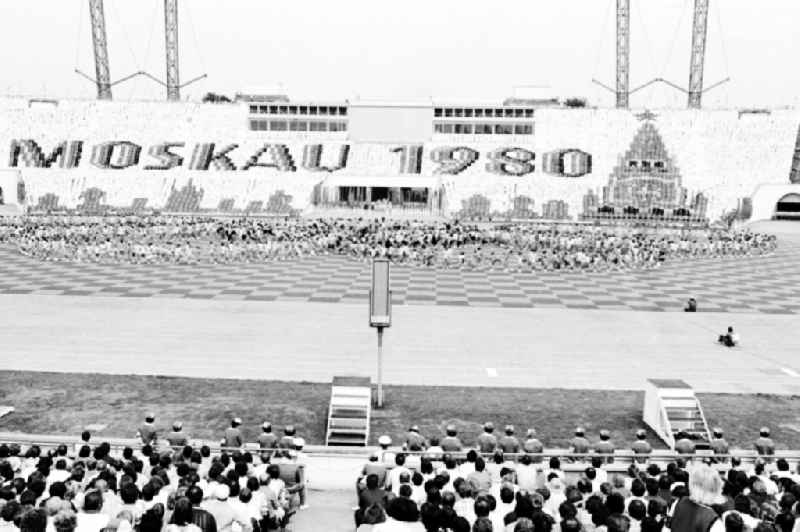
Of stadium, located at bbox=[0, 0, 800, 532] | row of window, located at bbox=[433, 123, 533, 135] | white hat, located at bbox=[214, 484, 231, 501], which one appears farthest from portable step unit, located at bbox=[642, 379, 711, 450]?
row of window, located at bbox=[433, 123, 533, 135]

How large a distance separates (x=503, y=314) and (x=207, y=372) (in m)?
11.3

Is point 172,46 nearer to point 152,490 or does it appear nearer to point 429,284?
point 429,284

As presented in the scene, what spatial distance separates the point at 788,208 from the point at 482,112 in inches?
1357

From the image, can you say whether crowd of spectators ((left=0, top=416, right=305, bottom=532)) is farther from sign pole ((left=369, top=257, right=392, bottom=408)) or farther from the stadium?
sign pole ((left=369, top=257, right=392, bottom=408))

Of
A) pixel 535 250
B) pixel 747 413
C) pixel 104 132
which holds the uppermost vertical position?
pixel 104 132

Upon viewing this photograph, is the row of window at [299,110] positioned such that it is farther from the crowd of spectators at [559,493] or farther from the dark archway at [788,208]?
the crowd of spectators at [559,493]

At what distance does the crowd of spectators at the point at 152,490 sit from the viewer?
7.27 meters

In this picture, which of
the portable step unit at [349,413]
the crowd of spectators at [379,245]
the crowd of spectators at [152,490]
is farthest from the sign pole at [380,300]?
the crowd of spectators at [379,245]

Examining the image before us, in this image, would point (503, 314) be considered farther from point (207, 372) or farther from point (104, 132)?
point (104, 132)

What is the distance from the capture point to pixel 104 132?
264 ft

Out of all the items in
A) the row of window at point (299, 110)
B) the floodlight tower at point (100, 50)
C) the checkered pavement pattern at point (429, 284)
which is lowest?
the checkered pavement pattern at point (429, 284)

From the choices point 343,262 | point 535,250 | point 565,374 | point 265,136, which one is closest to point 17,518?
point 565,374

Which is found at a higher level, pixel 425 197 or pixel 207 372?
pixel 425 197

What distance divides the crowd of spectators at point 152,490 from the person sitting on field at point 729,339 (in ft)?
49.4
